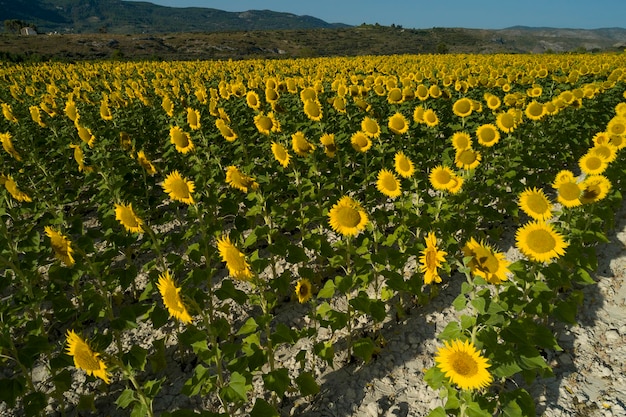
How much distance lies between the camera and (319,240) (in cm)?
526

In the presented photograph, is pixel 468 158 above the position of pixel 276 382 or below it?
above

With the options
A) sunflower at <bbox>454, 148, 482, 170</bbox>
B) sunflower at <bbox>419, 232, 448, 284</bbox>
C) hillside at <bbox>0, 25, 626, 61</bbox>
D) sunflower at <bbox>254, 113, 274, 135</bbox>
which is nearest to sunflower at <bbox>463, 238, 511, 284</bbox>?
sunflower at <bbox>419, 232, 448, 284</bbox>

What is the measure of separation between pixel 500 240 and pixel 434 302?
2184 mm

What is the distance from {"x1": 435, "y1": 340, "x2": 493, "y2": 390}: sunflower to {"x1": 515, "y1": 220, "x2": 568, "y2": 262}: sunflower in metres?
1.43

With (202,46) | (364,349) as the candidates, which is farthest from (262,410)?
(202,46)

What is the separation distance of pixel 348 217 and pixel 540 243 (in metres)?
1.96

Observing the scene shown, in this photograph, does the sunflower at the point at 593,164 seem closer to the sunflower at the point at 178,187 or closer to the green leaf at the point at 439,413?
the green leaf at the point at 439,413

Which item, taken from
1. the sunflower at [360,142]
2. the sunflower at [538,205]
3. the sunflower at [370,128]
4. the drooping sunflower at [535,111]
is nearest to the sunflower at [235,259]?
the sunflower at [538,205]

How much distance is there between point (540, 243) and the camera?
3.78 m

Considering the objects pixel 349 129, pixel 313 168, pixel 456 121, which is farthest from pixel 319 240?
pixel 456 121

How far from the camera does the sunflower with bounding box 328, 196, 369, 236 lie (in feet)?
14.5

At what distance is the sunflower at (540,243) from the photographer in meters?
3.78

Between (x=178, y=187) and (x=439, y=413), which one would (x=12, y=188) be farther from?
(x=439, y=413)

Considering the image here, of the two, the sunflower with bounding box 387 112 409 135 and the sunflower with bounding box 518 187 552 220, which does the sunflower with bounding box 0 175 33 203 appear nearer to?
the sunflower with bounding box 387 112 409 135
